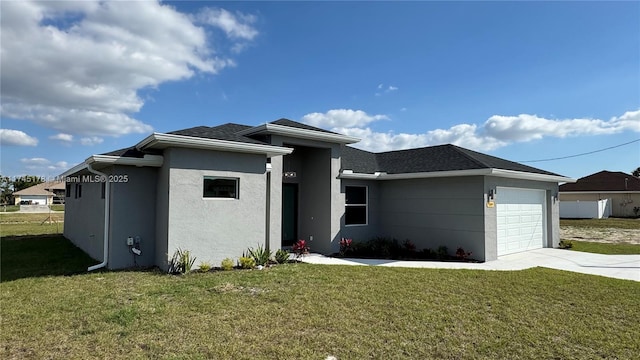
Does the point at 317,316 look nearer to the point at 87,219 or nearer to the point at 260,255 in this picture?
the point at 260,255

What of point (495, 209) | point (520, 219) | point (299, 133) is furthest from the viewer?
point (520, 219)

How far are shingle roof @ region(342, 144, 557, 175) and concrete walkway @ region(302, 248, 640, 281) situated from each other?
2.98 meters

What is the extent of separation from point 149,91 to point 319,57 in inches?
280

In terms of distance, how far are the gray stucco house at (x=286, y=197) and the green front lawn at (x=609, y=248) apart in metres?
1.18

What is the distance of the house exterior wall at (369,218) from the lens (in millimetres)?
13047

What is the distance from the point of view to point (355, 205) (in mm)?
13570

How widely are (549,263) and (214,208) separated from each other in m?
9.92

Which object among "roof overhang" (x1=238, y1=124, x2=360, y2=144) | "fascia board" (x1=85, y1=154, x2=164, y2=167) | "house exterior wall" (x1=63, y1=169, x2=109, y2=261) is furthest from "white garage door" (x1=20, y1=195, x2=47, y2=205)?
"roof overhang" (x1=238, y1=124, x2=360, y2=144)

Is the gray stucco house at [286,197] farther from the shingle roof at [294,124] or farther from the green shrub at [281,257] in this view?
the green shrub at [281,257]

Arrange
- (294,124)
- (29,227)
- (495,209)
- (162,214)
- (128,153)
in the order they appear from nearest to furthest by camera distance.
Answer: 1. (162,214)
2. (128,153)
3. (495,209)
4. (294,124)
5. (29,227)

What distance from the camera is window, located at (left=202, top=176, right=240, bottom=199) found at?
9.44 m

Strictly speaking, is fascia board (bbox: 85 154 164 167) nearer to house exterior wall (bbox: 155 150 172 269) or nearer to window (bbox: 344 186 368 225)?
house exterior wall (bbox: 155 150 172 269)

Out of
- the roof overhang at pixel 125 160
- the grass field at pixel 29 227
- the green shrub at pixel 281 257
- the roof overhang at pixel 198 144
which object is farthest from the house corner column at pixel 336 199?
the grass field at pixel 29 227

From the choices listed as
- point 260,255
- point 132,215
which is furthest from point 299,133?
point 132,215
